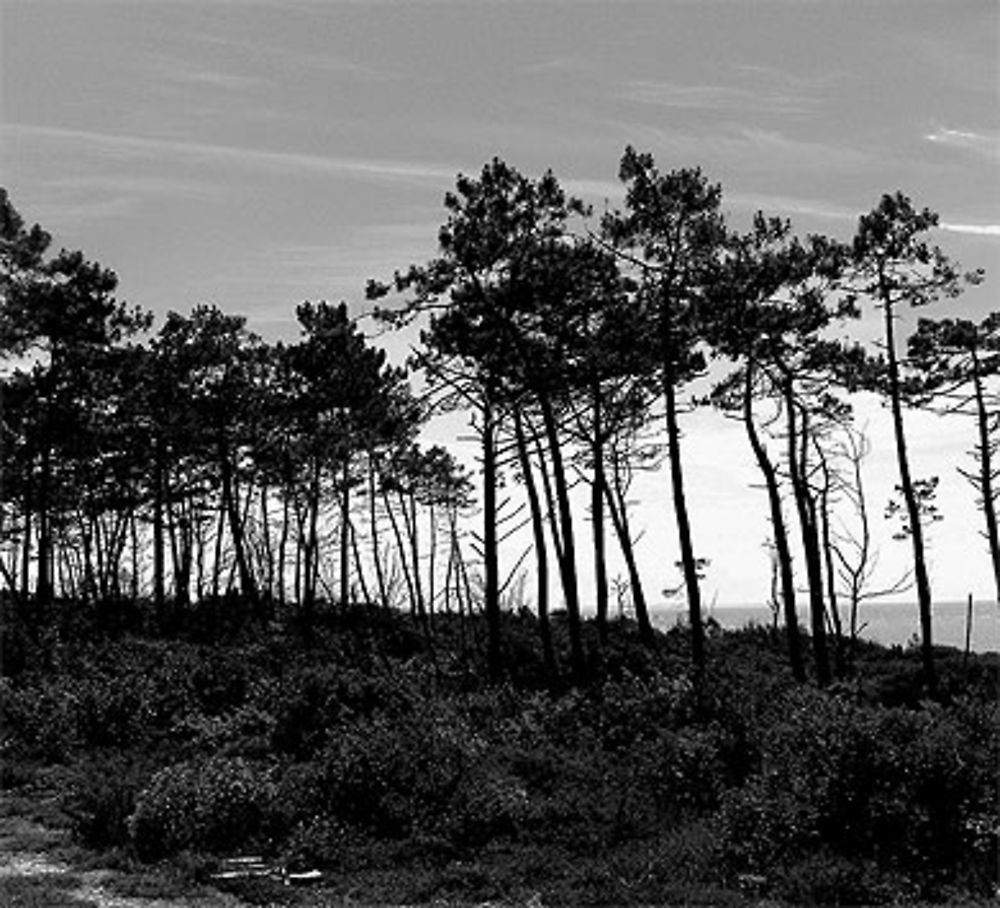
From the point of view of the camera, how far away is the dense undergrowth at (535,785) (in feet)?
40.0

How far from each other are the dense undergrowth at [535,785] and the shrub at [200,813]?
3 cm

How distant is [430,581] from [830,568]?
16427 mm

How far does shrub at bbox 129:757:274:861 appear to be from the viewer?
45.2 ft

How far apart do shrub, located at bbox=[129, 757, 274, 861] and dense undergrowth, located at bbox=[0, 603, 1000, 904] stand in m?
0.03

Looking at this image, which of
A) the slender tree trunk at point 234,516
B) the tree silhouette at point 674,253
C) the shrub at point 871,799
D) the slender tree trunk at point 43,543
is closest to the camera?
the shrub at point 871,799

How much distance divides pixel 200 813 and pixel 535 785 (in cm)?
494

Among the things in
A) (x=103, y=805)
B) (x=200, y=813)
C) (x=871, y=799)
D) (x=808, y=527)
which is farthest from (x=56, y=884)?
(x=808, y=527)

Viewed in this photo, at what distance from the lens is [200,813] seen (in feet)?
46.0

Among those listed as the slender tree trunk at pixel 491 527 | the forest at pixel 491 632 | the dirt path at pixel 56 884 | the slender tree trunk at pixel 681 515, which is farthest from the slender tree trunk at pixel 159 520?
the dirt path at pixel 56 884

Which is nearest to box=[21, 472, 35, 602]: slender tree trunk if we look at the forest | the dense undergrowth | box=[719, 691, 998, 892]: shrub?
the forest

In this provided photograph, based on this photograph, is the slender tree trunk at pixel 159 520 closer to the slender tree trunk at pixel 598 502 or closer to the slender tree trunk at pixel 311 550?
the slender tree trunk at pixel 311 550

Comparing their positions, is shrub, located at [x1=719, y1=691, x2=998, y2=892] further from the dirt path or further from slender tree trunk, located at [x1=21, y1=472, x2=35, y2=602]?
slender tree trunk, located at [x1=21, y1=472, x2=35, y2=602]

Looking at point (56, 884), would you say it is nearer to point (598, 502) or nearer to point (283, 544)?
point (598, 502)

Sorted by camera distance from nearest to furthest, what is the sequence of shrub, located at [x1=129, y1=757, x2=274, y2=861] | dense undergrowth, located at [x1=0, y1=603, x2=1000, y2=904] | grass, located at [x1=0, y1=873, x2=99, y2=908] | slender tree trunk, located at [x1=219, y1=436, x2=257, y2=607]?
1. grass, located at [x1=0, y1=873, x2=99, y2=908]
2. dense undergrowth, located at [x1=0, y1=603, x2=1000, y2=904]
3. shrub, located at [x1=129, y1=757, x2=274, y2=861]
4. slender tree trunk, located at [x1=219, y1=436, x2=257, y2=607]
